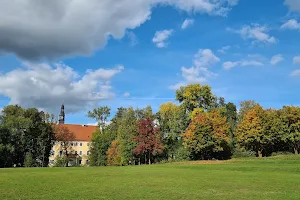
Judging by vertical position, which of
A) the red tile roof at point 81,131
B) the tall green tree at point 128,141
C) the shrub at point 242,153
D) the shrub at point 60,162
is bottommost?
the shrub at point 60,162

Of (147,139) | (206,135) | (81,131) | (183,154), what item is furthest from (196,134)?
(81,131)

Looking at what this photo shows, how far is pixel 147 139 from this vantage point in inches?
2515

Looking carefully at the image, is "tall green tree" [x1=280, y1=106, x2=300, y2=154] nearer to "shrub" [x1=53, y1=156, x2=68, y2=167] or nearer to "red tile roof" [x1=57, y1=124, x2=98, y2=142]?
"shrub" [x1=53, y1=156, x2=68, y2=167]

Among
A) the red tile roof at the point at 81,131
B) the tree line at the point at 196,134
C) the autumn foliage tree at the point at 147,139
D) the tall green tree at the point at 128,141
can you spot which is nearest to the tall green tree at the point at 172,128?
the tree line at the point at 196,134

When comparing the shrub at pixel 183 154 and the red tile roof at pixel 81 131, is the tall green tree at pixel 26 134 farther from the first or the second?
the red tile roof at pixel 81 131

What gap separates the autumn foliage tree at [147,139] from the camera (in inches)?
2507

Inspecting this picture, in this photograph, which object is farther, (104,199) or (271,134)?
(271,134)

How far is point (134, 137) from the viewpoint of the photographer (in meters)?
65.9

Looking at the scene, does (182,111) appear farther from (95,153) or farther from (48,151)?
(48,151)

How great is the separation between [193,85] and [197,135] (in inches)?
597

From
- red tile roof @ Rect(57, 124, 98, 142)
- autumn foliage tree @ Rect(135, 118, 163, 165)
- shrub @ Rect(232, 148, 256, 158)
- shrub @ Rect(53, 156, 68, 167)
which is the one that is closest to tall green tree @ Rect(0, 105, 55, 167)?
shrub @ Rect(53, 156, 68, 167)

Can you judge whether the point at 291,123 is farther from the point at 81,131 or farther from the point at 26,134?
the point at 81,131

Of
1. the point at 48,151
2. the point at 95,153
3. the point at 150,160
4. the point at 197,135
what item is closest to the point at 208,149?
the point at 197,135

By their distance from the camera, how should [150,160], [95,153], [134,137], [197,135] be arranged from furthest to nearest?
1. [95,153]
2. [150,160]
3. [134,137]
4. [197,135]
